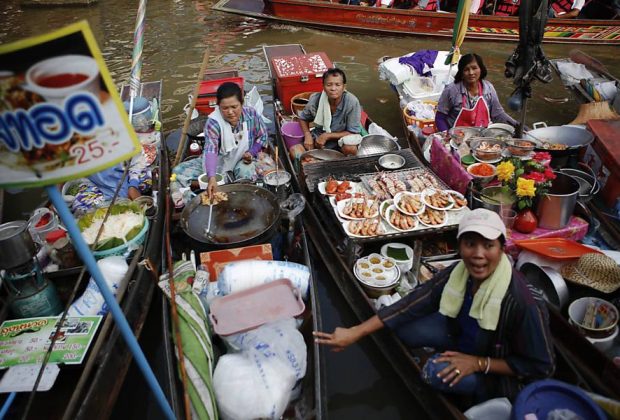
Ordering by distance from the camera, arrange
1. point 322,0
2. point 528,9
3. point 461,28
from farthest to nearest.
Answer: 1. point 322,0
2. point 461,28
3. point 528,9

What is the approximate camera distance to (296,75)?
7473 mm

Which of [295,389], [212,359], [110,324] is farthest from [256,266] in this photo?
[110,324]

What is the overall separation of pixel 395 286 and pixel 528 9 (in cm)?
344

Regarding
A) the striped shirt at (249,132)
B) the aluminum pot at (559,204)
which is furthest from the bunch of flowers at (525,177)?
the striped shirt at (249,132)

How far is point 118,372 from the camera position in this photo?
367 cm

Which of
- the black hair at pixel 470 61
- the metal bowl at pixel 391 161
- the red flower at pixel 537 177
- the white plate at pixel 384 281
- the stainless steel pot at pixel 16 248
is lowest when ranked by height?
the white plate at pixel 384 281

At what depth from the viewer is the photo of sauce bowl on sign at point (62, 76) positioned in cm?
165

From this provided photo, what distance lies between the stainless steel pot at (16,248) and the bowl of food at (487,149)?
4950 millimetres

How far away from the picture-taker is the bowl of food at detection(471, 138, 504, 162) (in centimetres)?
517

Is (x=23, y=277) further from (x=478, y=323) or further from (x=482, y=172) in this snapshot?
(x=482, y=172)

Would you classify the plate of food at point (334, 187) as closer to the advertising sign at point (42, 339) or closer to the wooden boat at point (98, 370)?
the wooden boat at point (98, 370)

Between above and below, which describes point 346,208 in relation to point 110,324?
above

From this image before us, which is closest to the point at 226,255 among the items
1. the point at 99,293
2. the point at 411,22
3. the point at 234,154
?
the point at 99,293

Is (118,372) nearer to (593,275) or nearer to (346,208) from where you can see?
(346,208)
